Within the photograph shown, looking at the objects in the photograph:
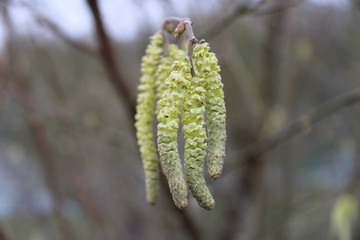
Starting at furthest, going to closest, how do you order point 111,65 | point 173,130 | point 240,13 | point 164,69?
point 111,65, point 240,13, point 164,69, point 173,130

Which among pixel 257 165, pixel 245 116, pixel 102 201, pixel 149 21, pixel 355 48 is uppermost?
pixel 149 21

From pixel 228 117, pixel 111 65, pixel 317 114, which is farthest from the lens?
pixel 228 117

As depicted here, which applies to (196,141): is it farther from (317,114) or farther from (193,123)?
(317,114)

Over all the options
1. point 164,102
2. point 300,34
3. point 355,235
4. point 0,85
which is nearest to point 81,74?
point 0,85

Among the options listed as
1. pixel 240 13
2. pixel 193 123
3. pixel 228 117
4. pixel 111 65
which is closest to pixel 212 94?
pixel 193 123

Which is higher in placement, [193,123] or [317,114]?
[193,123]

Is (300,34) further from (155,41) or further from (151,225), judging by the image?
(155,41)

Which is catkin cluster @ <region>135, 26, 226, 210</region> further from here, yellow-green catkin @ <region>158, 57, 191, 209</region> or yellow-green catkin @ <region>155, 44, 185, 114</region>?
yellow-green catkin @ <region>155, 44, 185, 114</region>
